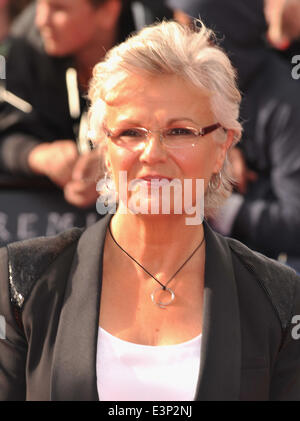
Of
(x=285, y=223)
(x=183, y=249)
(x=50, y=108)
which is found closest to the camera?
(x=183, y=249)

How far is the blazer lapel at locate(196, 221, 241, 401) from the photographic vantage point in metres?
1.57

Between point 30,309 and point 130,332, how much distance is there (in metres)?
0.23

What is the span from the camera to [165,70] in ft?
5.24

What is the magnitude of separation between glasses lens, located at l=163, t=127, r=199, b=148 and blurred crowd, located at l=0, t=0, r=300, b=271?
134 centimetres

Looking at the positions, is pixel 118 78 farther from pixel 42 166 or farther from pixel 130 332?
pixel 42 166

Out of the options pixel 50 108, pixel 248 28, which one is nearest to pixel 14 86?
pixel 50 108

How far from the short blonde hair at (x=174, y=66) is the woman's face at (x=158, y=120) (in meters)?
0.02

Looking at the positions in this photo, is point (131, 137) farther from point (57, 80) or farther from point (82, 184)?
point (57, 80)

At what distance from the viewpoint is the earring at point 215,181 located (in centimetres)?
182
